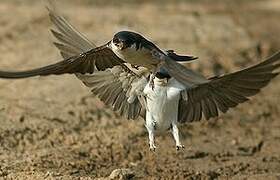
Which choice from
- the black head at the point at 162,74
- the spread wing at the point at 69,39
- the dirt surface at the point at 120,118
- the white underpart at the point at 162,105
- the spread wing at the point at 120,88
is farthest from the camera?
the dirt surface at the point at 120,118

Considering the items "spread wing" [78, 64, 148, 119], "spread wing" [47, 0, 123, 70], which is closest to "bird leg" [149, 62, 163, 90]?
"spread wing" [78, 64, 148, 119]

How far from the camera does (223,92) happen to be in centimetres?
468

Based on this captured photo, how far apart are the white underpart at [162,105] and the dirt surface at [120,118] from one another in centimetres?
32

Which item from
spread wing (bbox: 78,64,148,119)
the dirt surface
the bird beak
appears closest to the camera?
the bird beak

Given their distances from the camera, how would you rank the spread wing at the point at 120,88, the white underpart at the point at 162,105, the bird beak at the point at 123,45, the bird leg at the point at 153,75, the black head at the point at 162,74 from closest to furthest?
the bird beak at the point at 123,45 → the bird leg at the point at 153,75 → the black head at the point at 162,74 → the white underpart at the point at 162,105 → the spread wing at the point at 120,88

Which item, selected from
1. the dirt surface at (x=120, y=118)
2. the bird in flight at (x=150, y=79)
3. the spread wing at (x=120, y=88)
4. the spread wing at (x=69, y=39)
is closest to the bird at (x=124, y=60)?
the bird in flight at (x=150, y=79)

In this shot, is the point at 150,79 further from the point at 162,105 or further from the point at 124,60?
the point at 124,60

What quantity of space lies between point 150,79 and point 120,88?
0.31 meters

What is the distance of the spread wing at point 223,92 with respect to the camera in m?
4.35

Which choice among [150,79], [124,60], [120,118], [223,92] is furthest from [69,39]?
[120,118]

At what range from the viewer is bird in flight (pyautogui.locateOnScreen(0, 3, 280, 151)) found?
4219 mm

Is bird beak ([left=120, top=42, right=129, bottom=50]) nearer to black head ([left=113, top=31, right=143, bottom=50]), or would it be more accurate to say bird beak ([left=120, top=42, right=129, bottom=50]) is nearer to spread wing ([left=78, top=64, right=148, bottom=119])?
black head ([left=113, top=31, right=143, bottom=50])

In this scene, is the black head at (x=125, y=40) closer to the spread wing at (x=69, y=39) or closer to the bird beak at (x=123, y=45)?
the bird beak at (x=123, y=45)

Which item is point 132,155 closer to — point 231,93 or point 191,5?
point 231,93
